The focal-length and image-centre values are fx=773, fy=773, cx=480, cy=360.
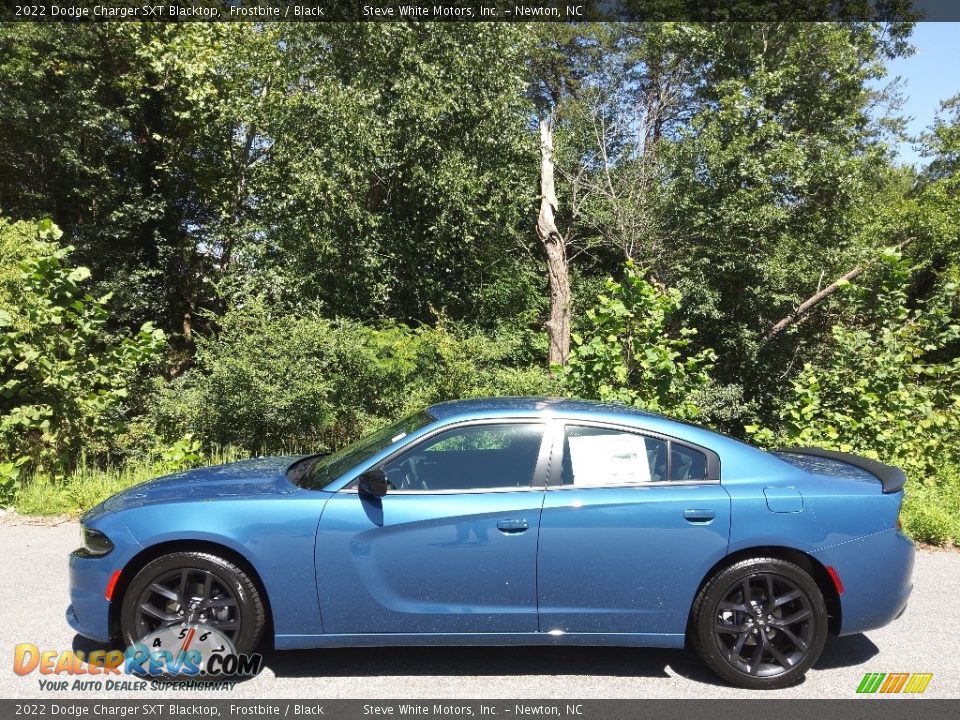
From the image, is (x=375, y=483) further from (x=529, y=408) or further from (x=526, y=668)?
(x=526, y=668)

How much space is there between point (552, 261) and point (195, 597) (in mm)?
14262

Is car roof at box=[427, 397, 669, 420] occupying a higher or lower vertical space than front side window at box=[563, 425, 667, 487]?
higher

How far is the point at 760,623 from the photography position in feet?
13.3

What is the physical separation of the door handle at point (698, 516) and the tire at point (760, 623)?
0.29 meters

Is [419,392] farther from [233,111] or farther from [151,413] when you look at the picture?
[233,111]

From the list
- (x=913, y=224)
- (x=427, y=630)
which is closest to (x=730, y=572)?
(x=427, y=630)

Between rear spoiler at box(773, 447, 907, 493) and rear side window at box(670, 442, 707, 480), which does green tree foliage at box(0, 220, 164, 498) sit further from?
rear spoiler at box(773, 447, 907, 493)

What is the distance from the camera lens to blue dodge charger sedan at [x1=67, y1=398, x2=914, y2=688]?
398 cm

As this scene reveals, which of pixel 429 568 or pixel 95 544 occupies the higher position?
pixel 95 544

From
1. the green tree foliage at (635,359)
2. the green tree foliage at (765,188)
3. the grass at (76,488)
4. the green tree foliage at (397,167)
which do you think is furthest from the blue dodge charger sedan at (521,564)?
the green tree foliage at (765,188)

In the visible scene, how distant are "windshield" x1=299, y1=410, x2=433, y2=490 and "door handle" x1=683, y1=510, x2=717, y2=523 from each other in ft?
4.91

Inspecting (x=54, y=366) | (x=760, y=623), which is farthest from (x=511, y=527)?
(x=54, y=366)

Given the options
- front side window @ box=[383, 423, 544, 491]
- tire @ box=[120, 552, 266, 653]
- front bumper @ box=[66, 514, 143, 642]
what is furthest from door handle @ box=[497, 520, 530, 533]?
front bumper @ box=[66, 514, 143, 642]

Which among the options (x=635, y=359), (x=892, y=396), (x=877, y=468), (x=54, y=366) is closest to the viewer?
(x=877, y=468)
